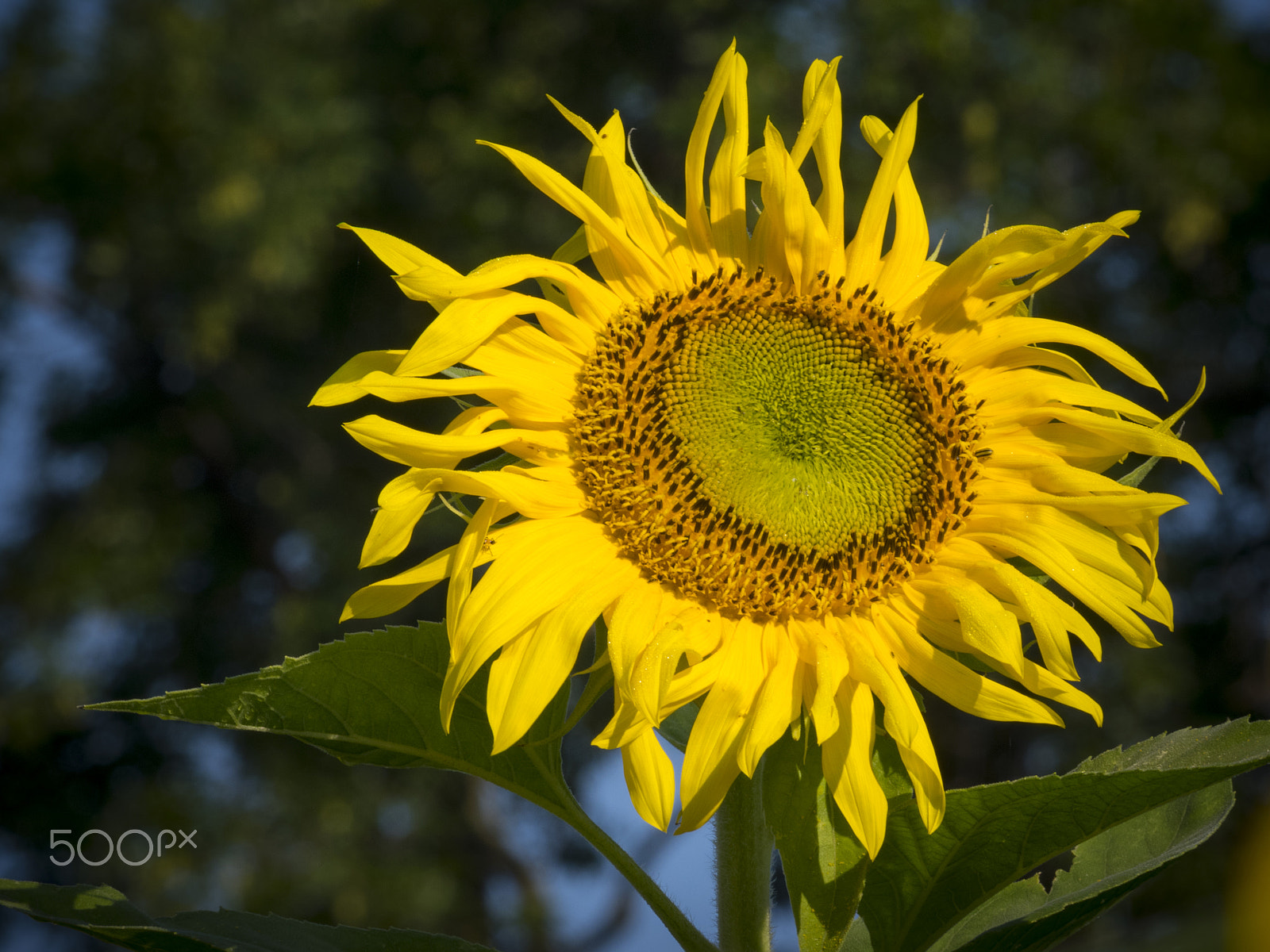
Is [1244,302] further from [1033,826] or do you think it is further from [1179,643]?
[1033,826]

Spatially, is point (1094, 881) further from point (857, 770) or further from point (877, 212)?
point (877, 212)

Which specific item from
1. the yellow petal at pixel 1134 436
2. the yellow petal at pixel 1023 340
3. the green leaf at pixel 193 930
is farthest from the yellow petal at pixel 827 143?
the green leaf at pixel 193 930

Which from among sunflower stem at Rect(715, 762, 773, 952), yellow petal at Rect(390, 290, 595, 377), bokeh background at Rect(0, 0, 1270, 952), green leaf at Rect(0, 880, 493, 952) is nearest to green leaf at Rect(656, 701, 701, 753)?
sunflower stem at Rect(715, 762, 773, 952)

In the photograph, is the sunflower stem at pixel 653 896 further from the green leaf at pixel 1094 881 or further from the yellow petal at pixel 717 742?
the green leaf at pixel 1094 881

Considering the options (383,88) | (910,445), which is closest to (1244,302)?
(383,88)

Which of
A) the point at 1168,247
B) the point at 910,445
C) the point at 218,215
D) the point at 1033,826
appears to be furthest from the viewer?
the point at 1168,247

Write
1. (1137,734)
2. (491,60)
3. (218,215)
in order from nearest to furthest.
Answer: (218,215)
(1137,734)
(491,60)

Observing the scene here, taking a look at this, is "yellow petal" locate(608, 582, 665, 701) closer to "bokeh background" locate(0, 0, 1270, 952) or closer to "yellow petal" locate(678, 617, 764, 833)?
"yellow petal" locate(678, 617, 764, 833)
